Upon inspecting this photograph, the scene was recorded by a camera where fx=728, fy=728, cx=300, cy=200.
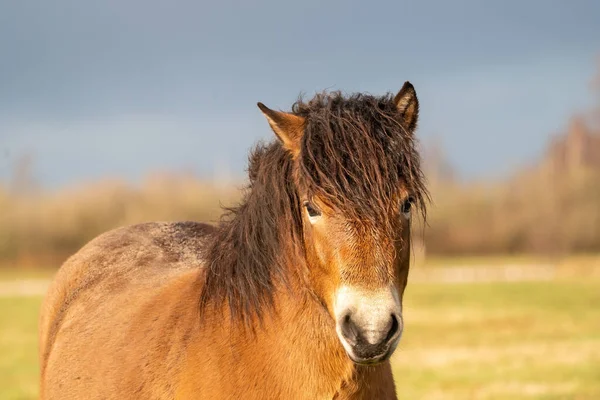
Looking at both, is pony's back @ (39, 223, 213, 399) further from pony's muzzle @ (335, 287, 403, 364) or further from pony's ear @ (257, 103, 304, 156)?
pony's muzzle @ (335, 287, 403, 364)

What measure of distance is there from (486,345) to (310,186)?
610 inches

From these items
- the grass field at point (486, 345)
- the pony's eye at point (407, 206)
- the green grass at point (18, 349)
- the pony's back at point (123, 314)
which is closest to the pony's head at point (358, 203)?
the pony's eye at point (407, 206)

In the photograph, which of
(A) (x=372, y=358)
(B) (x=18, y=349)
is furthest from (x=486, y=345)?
(A) (x=372, y=358)

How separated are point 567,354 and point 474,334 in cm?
501

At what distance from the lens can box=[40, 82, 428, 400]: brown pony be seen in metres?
3.51

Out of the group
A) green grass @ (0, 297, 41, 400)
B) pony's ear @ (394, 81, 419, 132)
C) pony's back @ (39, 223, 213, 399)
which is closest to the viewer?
pony's ear @ (394, 81, 419, 132)

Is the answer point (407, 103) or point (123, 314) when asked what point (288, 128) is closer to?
point (407, 103)

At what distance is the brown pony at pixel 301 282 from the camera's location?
138 inches

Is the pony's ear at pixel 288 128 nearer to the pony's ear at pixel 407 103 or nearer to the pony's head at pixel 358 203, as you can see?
the pony's head at pixel 358 203

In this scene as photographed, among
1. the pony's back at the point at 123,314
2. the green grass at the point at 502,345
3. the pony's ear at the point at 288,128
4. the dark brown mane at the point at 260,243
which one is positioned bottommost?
the green grass at the point at 502,345

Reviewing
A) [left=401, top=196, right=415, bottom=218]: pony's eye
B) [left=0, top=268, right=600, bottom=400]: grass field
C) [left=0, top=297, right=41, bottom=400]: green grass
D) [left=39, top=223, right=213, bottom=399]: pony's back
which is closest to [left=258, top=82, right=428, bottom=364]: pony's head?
[left=401, top=196, right=415, bottom=218]: pony's eye

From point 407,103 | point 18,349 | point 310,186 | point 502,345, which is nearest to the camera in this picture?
point 310,186

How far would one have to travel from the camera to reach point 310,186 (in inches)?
147

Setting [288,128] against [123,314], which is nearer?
[288,128]
